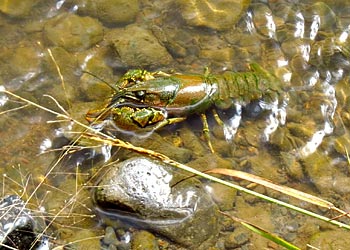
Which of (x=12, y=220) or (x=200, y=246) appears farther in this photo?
(x=200, y=246)

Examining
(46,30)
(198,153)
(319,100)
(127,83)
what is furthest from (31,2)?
(319,100)

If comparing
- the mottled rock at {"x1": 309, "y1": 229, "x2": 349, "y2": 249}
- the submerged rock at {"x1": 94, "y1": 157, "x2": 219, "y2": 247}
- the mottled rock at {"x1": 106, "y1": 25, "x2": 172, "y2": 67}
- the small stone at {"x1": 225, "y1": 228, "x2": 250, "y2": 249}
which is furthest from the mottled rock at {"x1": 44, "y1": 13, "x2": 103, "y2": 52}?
the mottled rock at {"x1": 309, "y1": 229, "x2": 349, "y2": 249}

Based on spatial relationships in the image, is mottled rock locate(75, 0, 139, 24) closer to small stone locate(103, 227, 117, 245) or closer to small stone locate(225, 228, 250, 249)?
small stone locate(103, 227, 117, 245)

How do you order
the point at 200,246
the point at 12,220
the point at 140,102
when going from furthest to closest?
the point at 140,102 < the point at 200,246 < the point at 12,220

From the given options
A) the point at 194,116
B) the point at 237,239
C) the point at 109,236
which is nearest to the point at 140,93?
the point at 194,116

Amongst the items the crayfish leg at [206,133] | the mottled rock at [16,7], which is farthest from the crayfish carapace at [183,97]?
the mottled rock at [16,7]

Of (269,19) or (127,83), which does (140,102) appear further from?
(269,19)

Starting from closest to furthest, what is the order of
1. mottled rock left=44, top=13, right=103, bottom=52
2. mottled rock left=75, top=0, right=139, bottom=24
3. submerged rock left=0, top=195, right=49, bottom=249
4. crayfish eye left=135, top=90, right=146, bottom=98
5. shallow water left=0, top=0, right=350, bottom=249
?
1. submerged rock left=0, top=195, right=49, bottom=249
2. shallow water left=0, top=0, right=350, bottom=249
3. crayfish eye left=135, top=90, right=146, bottom=98
4. mottled rock left=44, top=13, right=103, bottom=52
5. mottled rock left=75, top=0, right=139, bottom=24

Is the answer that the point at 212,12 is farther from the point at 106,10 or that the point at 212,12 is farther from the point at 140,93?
the point at 140,93
